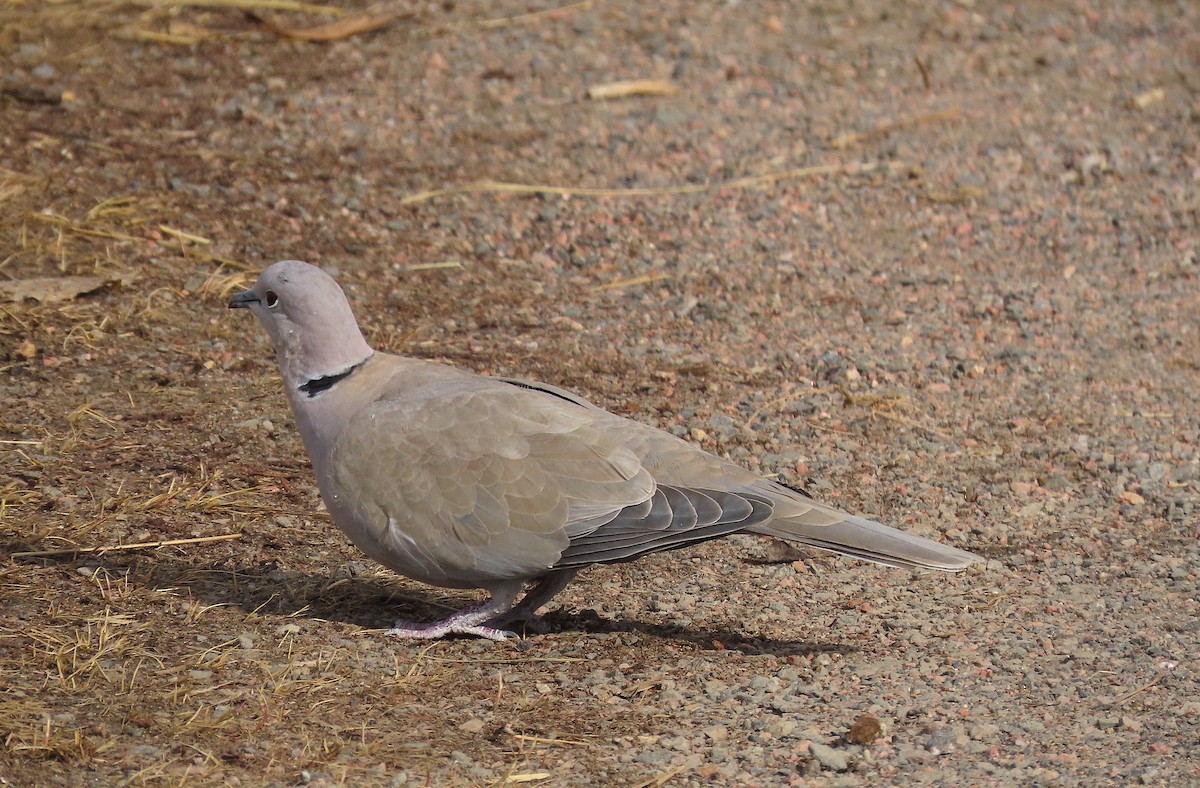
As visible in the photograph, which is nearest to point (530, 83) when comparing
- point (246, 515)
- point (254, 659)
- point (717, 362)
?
point (717, 362)

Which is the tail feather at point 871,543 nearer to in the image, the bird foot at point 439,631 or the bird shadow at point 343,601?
the bird shadow at point 343,601

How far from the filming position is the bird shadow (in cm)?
431

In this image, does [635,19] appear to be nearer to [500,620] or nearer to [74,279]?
[74,279]

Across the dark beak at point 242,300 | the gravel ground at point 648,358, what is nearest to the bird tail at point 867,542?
the gravel ground at point 648,358

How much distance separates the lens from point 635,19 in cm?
951

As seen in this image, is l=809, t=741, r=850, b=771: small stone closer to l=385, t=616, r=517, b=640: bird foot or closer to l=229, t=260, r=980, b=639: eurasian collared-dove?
l=229, t=260, r=980, b=639: eurasian collared-dove

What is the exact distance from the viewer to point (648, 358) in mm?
6184

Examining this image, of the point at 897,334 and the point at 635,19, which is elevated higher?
the point at 635,19

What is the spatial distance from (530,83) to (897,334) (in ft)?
10.5

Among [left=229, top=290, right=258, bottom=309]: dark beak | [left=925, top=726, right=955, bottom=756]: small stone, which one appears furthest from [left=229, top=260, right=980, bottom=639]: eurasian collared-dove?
[left=925, top=726, right=955, bottom=756]: small stone

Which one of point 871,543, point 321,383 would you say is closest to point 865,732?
point 871,543

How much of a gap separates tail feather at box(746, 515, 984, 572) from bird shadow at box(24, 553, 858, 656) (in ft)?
1.18

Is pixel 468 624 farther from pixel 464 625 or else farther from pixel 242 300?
pixel 242 300

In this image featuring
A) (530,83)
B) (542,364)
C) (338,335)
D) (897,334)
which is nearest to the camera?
(338,335)
